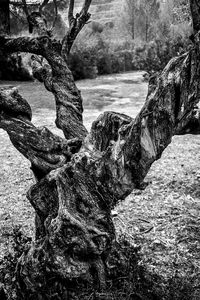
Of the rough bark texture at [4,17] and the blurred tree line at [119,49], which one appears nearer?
the rough bark texture at [4,17]

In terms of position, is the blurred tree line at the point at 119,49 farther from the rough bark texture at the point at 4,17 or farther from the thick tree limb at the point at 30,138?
the thick tree limb at the point at 30,138

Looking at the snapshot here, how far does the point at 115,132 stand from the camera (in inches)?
153

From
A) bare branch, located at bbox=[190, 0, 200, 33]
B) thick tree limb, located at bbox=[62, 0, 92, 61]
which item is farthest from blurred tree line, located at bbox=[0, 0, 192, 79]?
bare branch, located at bbox=[190, 0, 200, 33]

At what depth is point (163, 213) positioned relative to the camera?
506 centimetres

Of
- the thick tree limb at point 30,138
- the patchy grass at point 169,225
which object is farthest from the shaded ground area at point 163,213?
the thick tree limb at point 30,138

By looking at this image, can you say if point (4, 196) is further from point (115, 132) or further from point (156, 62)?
point (156, 62)

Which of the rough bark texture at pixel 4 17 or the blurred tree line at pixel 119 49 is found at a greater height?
the rough bark texture at pixel 4 17

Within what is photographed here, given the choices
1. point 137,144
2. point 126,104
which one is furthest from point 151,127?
point 126,104

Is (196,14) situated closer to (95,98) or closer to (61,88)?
(61,88)

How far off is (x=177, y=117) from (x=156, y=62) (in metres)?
13.4

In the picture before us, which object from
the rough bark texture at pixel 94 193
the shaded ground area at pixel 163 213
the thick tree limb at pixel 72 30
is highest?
the thick tree limb at pixel 72 30

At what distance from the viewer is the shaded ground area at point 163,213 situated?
3.77 m

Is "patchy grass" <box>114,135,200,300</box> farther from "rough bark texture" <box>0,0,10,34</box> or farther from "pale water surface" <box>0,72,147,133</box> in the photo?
"rough bark texture" <box>0,0,10,34</box>

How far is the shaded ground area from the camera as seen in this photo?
377 centimetres
